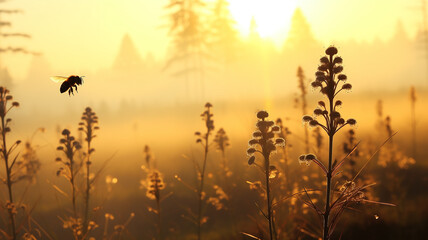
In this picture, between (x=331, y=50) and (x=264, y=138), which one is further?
(x=264, y=138)

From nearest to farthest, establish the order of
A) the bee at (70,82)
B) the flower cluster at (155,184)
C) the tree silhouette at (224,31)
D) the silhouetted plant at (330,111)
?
the silhouetted plant at (330,111)
the flower cluster at (155,184)
the bee at (70,82)
the tree silhouette at (224,31)

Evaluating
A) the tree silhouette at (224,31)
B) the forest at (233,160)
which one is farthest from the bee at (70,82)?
the tree silhouette at (224,31)

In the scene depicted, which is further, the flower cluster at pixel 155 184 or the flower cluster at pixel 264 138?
the flower cluster at pixel 155 184

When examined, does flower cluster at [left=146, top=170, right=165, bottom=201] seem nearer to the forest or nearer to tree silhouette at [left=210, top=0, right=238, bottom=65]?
the forest

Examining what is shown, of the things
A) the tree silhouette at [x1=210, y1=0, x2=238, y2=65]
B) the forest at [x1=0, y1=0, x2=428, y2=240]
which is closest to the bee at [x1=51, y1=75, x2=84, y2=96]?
the forest at [x1=0, y1=0, x2=428, y2=240]

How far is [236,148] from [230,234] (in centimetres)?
1078

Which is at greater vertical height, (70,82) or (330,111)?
(70,82)

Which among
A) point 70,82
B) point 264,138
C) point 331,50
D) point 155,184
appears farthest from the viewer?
point 70,82

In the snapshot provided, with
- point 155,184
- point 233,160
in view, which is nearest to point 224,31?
point 233,160

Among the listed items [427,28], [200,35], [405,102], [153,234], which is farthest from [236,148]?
[427,28]

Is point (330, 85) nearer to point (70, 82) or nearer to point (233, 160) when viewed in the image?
point (70, 82)

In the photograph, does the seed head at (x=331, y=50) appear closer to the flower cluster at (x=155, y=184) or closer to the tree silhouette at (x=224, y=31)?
the flower cluster at (x=155, y=184)

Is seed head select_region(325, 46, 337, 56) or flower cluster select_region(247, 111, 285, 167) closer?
seed head select_region(325, 46, 337, 56)

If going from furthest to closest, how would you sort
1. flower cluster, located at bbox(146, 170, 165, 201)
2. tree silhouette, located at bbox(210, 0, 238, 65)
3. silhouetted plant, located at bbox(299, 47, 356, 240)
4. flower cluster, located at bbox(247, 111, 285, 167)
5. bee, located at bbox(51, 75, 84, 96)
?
tree silhouette, located at bbox(210, 0, 238, 65), bee, located at bbox(51, 75, 84, 96), flower cluster, located at bbox(146, 170, 165, 201), flower cluster, located at bbox(247, 111, 285, 167), silhouetted plant, located at bbox(299, 47, 356, 240)
